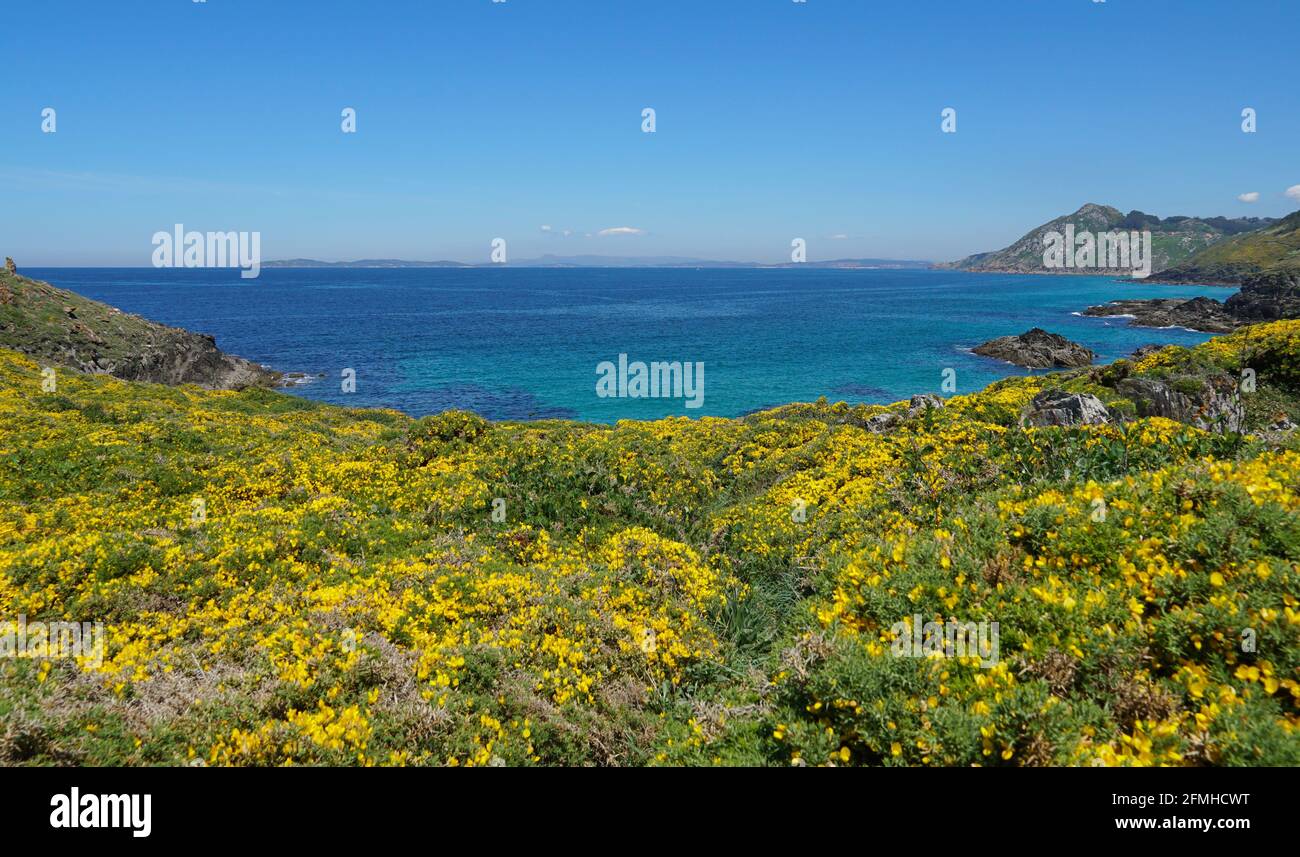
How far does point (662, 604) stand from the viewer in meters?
10.1

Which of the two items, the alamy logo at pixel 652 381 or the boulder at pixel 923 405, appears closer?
the boulder at pixel 923 405

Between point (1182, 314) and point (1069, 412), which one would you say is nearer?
point (1069, 412)

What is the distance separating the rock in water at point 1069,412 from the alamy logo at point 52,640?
1981 cm

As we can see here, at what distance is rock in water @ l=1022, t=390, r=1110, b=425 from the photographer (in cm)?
1598

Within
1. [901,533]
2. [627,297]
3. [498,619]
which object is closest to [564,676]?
[498,619]

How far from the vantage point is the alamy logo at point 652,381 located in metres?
61.9
